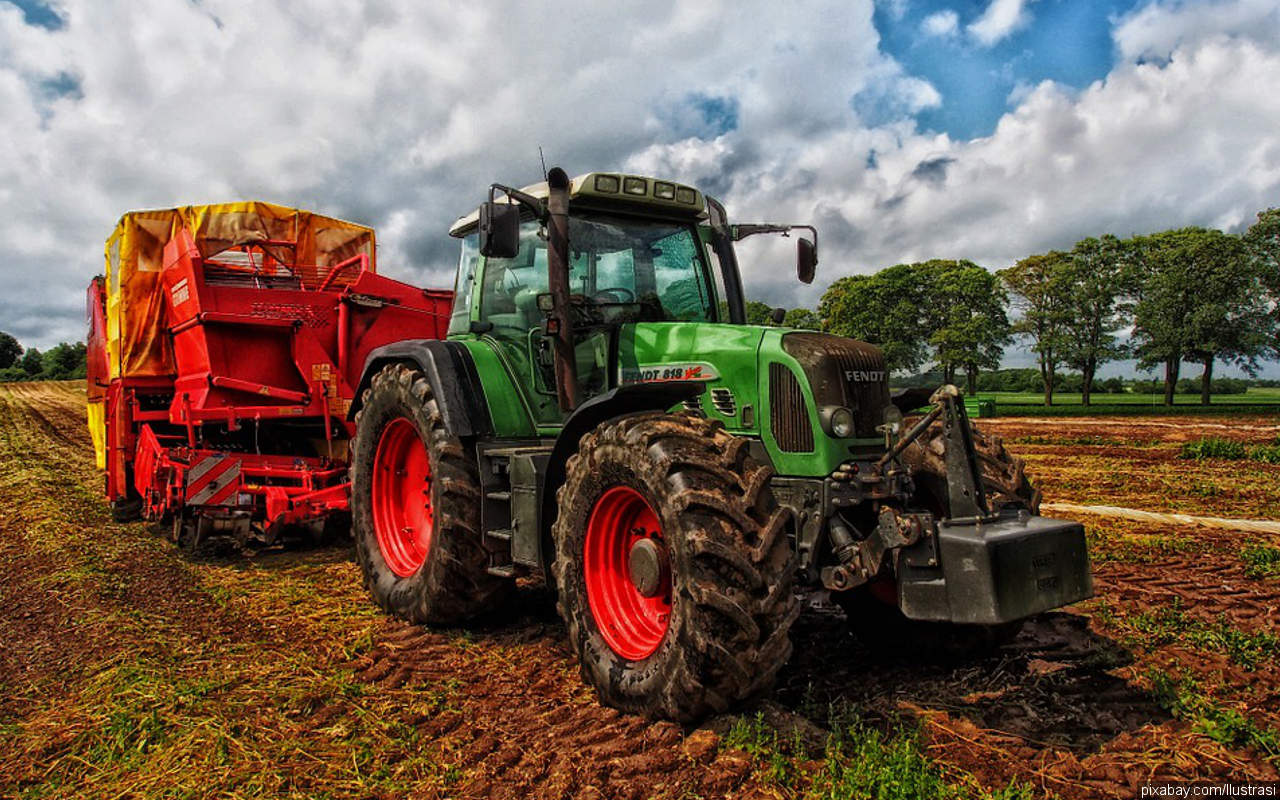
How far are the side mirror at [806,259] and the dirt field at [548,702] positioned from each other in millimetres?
2187

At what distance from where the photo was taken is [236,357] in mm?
7797

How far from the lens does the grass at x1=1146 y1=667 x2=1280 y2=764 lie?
11.1ft

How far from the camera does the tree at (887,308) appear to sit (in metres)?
54.4

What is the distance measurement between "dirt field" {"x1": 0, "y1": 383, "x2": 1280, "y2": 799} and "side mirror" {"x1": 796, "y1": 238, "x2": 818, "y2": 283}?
219 centimetres

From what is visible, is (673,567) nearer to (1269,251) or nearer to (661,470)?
(661,470)

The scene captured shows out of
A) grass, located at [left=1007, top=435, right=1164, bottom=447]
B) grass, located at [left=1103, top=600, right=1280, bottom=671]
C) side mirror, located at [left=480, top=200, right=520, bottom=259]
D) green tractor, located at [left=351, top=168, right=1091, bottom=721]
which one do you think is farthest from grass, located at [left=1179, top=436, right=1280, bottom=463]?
side mirror, located at [left=480, top=200, right=520, bottom=259]

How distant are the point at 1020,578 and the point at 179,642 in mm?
4575

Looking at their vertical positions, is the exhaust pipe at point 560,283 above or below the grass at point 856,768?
above

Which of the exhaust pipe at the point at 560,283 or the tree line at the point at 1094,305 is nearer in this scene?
the exhaust pipe at the point at 560,283

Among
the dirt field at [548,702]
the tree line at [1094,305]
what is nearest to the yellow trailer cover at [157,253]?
the dirt field at [548,702]

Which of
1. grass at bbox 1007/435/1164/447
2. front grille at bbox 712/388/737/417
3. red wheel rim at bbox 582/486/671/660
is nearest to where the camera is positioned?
red wheel rim at bbox 582/486/671/660

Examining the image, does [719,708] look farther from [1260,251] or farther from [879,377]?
[1260,251]

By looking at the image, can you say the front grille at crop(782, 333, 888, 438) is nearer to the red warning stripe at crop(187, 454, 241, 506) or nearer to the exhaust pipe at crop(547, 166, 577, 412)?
the exhaust pipe at crop(547, 166, 577, 412)

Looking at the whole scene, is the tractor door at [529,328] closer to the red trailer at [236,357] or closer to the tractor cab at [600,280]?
the tractor cab at [600,280]
